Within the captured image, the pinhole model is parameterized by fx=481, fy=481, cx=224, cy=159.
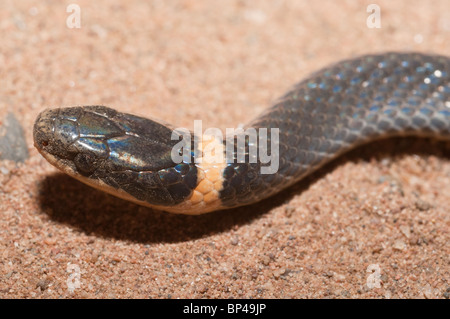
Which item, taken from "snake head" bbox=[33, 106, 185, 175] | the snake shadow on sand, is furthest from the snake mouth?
the snake shadow on sand

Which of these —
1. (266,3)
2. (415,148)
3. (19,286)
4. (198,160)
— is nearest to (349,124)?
(415,148)

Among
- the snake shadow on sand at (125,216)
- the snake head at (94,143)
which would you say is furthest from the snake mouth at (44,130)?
the snake shadow on sand at (125,216)

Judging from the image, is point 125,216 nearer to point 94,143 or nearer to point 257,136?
point 94,143

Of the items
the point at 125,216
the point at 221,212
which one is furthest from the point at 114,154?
the point at 221,212

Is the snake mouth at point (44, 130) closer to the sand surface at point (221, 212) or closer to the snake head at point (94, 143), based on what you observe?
the snake head at point (94, 143)
